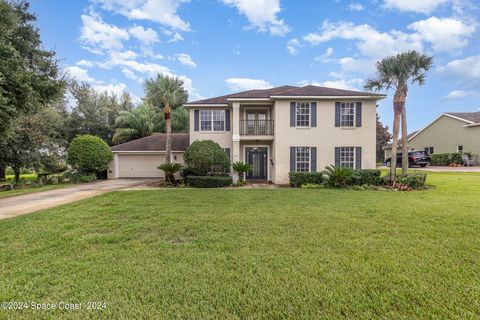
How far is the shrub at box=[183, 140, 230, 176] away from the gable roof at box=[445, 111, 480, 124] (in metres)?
29.9

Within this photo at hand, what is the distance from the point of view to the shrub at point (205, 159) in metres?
14.1

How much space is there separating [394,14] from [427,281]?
1591cm

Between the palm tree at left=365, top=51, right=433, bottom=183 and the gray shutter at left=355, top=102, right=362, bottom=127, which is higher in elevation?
the palm tree at left=365, top=51, right=433, bottom=183

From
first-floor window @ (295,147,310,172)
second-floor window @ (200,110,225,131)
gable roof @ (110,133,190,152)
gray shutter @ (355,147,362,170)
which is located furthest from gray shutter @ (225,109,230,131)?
gray shutter @ (355,147,362,170)

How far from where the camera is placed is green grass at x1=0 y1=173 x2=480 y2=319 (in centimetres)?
273

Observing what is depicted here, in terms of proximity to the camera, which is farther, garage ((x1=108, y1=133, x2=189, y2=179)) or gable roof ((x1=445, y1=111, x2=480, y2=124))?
gable roof ((x1=445, y1=111, x2=480, y2=124))

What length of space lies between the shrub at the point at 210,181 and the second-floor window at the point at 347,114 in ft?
26.0

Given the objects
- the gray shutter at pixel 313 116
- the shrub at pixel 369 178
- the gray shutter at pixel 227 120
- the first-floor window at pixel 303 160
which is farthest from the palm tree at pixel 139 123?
the shrub at pixel 369 178

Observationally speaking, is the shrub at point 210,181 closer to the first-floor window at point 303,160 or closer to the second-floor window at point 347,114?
the first-floor window at point 303,160

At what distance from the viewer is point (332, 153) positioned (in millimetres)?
15023

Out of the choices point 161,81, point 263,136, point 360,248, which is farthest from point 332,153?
point 161,81

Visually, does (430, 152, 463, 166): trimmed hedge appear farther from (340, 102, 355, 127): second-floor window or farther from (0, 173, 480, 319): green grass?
(0, 173, 480, 319): green grass

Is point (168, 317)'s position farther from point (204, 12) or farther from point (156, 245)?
point (204, 12)

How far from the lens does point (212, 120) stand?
1650 centimetres
